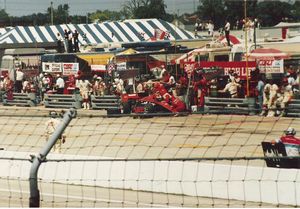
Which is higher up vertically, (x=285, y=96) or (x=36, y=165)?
(x=36, y=165)

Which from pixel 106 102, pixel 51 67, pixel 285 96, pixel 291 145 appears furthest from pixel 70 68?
pixel 291 145

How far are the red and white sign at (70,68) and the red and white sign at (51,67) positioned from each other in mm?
286

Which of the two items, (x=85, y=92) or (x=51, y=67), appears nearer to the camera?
(x=85, y=92)

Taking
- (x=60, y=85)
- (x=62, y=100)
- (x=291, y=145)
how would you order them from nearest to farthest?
1. (x=291, y=145)
2. (x=62, y=100)
3. (x=60, y=85)

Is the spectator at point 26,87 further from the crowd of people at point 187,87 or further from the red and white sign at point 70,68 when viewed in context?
the red and white sign at point 70,68

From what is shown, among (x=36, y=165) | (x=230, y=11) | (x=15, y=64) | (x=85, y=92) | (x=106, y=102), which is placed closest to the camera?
(x=36, y=165)

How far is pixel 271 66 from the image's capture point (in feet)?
86.1

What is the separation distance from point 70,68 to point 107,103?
5.20 meters

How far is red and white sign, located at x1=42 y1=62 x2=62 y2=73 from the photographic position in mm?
34344

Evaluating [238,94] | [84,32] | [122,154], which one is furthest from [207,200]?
[84,32]

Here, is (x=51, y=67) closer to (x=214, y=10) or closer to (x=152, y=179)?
Result: (x=152, y=179)

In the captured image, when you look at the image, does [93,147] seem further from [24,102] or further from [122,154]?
[24,102]

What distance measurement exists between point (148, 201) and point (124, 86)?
1748cm

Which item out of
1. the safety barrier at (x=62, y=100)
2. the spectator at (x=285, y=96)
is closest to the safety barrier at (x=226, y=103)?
the spectator at (x=285, y=96)
